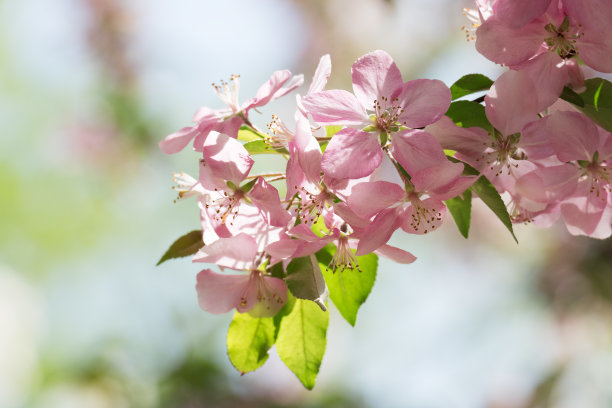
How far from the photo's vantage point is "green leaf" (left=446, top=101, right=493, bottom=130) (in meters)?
0.54

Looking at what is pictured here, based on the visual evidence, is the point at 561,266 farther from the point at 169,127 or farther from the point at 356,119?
the point at 356,119

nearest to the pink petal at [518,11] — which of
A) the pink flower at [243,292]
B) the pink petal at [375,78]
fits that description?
the pink petal at [375,78]

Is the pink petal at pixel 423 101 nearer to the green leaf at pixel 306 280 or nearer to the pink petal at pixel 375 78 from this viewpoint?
the pink petal at pixel 375 78

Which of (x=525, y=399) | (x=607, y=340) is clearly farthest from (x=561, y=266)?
(x=525, y=399)

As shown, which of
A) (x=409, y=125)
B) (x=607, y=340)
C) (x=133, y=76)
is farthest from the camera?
(x=133, y=76)

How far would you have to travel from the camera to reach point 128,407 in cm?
329

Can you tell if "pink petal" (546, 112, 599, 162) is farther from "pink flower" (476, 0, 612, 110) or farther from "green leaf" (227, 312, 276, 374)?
"green leaf" (227, 312, 276, 374)

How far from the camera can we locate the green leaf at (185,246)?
603 mm

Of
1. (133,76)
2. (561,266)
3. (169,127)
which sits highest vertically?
(133,76)

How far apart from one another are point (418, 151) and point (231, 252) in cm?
20

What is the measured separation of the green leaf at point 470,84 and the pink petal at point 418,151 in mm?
84

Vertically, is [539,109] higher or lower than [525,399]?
higher

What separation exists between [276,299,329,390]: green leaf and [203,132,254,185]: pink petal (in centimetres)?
17

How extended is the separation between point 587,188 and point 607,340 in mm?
3011
